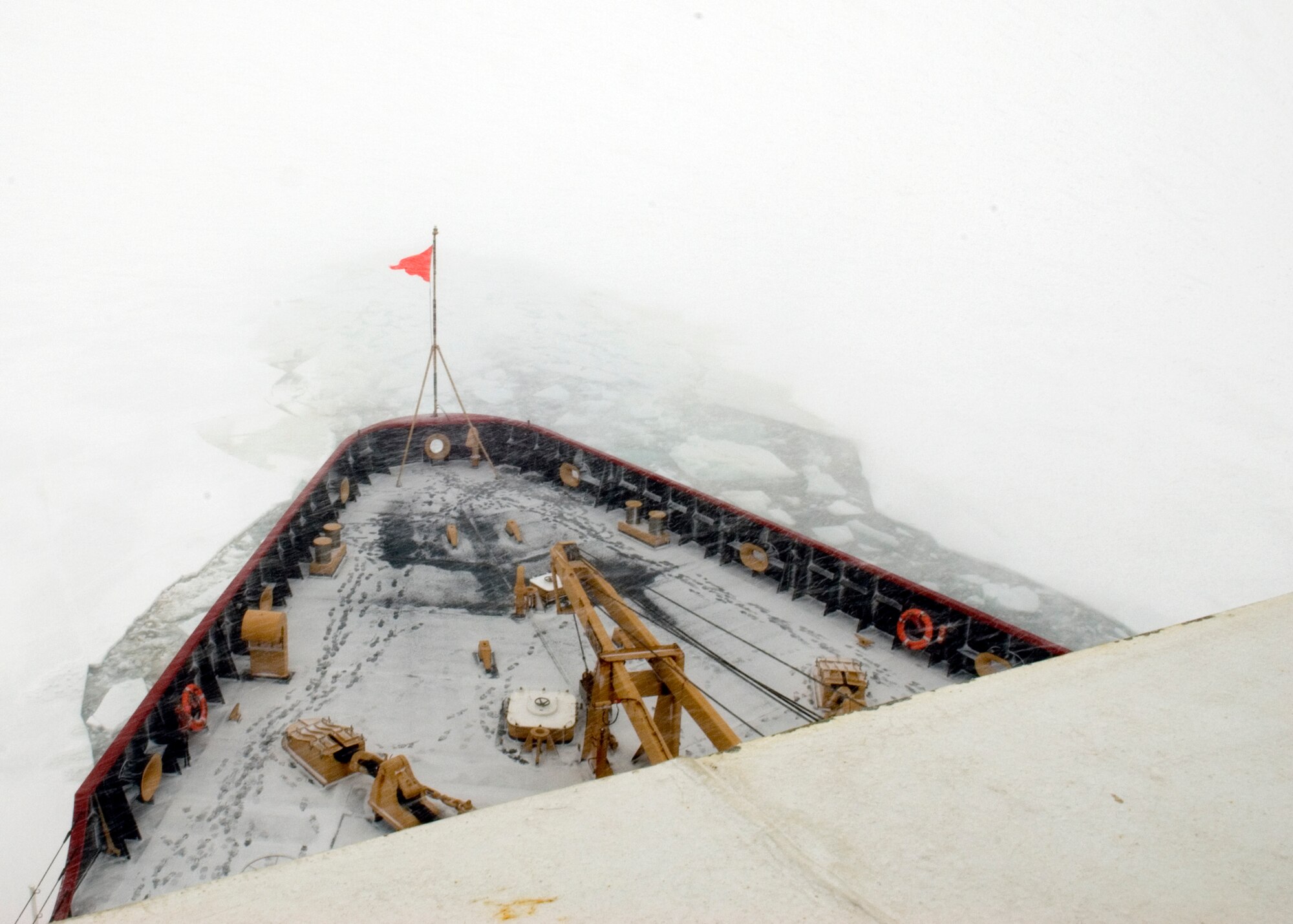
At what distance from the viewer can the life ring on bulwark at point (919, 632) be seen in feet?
20.4

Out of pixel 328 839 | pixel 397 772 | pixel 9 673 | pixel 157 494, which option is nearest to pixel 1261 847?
pixel 397 772

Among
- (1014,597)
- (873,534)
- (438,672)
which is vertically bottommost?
(1014,597)

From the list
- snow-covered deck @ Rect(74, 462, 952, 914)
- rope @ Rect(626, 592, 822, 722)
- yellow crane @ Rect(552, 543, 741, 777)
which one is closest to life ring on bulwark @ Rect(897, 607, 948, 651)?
snow-covered deck @ Rect(74, 462, 952, 914)

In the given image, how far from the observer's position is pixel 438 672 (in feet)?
19.7

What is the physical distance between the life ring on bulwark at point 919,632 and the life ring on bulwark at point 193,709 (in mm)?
5059

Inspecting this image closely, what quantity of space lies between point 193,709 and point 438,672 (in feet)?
5.31

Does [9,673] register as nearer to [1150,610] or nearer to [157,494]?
[157,494]

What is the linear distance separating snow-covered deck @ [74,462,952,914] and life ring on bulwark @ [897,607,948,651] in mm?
147

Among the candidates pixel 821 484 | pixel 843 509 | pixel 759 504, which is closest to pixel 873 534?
pixel 843 509

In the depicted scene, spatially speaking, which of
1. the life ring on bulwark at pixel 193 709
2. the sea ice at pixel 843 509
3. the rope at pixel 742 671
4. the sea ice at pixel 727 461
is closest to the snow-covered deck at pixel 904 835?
the rope at pixel 742 671

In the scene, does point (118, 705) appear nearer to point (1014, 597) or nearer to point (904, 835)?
point (904, 835)

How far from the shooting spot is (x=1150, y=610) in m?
16.9

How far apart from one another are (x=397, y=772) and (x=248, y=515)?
14.8m

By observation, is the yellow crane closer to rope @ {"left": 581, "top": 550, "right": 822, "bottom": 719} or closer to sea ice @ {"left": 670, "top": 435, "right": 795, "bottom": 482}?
rope @ {"left": 581, "top": 550, "right": 822, "bottom": 719}
